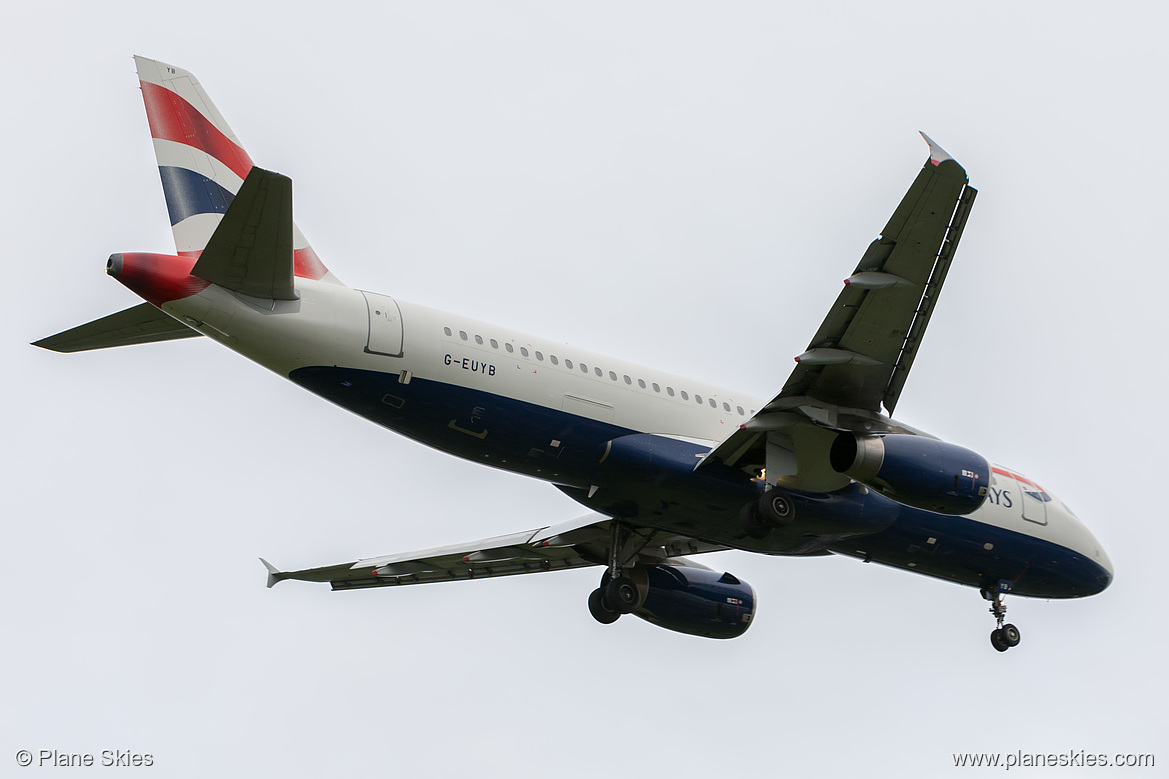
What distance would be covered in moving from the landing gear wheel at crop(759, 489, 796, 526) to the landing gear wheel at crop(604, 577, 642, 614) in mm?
3932

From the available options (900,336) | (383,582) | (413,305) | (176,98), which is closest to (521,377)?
(413,305)

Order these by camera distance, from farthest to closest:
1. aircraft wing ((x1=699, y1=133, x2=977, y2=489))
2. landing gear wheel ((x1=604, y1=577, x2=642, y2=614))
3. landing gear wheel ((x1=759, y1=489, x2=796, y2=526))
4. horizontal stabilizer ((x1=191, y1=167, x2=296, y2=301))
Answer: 1. landing gear wheel ((x1=604, y1=577, x2=642, y2=614))
2. landing gear wheel ((x1=759, y1=489, x2=796, y2=526))
3. aircraft wing ((x1=699, y1=133, x2=977, y2=489))
4. horizontal stabilizer ((x1=191, y1=167, x2=296, y2=301))

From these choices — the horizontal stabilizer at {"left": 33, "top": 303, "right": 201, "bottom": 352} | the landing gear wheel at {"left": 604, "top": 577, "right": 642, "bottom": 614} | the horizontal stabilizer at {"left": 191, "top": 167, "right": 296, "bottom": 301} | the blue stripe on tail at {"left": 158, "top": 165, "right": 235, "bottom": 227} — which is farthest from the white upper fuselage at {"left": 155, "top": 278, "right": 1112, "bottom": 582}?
the landing gear wheel at {"left": 604, "top": 577, "right": 642, "bottom": 614}

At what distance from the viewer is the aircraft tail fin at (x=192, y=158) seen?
1819cm

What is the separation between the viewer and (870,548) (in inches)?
850

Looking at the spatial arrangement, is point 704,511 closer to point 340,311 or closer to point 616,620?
point 616,620

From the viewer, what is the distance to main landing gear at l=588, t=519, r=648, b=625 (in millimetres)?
22047

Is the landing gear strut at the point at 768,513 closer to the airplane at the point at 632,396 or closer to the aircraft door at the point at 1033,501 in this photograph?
the airplane at the point at 632,396

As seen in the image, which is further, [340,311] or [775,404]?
[775,404]

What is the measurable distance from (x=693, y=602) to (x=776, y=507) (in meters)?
5.19

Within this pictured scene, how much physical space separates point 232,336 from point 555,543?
8945 millimetres

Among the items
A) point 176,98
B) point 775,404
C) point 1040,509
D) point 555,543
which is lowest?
point 555,543

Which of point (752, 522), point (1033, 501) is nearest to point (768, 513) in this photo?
point (752, 522)

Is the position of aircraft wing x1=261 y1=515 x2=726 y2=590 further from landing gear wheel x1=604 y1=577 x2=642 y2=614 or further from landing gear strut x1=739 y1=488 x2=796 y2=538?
landing gear strut x1=739 y1=488 x2=796 y2=538
